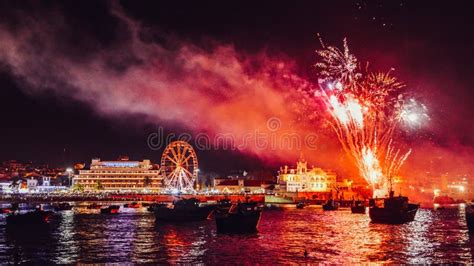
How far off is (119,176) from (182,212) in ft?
347

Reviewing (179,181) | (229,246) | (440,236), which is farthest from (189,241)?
(179,181)

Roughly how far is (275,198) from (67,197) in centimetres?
4999

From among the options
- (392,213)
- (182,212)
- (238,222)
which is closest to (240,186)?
(182,212)

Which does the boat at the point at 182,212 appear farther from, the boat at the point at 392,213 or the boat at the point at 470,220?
the boat at the point at 470,220

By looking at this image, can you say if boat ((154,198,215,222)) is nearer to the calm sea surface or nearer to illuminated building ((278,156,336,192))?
the calm sea surface

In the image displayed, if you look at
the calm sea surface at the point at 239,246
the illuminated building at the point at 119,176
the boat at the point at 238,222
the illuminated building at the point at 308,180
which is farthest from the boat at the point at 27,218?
the illuminated building at the point at 119,176

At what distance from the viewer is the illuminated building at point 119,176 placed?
16325 cm

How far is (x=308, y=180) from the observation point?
460 feet

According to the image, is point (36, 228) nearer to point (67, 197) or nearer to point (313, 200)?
point (67, 197)

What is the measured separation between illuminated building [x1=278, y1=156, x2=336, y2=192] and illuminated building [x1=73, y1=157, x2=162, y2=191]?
44231 mm

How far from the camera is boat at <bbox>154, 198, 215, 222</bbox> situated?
205ft

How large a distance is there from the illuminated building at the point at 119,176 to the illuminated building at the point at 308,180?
1741 inches

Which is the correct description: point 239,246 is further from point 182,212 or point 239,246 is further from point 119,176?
point 119,176

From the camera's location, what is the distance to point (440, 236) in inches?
1682
